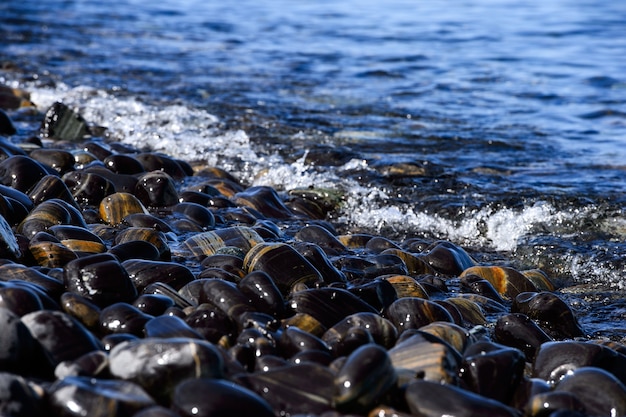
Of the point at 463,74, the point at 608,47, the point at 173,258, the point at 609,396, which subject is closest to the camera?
the point at 609,396

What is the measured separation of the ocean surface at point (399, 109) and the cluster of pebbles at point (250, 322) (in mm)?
972

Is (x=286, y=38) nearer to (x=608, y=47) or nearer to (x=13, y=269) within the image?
(x=608, y=47)

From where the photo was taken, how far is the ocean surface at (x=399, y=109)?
6.63 meters

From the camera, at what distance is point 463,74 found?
12188 millimetres

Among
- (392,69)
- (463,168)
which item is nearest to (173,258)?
(463,168)

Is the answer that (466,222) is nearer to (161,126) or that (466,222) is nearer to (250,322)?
(250,322)

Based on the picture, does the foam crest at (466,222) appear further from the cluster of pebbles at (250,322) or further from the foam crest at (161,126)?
the foam crest at (161,126)

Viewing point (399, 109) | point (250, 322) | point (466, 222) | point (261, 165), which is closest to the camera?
point (250, 322)

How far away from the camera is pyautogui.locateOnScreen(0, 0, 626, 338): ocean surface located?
6.63m

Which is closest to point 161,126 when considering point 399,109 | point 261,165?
point 261,165

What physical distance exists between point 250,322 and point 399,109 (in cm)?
686

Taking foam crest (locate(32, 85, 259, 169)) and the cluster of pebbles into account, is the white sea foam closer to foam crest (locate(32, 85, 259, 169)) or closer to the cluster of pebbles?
foam crest (locate(32, 85, 259, 169))

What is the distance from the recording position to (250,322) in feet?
11.8

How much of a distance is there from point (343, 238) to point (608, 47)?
10.8 m
